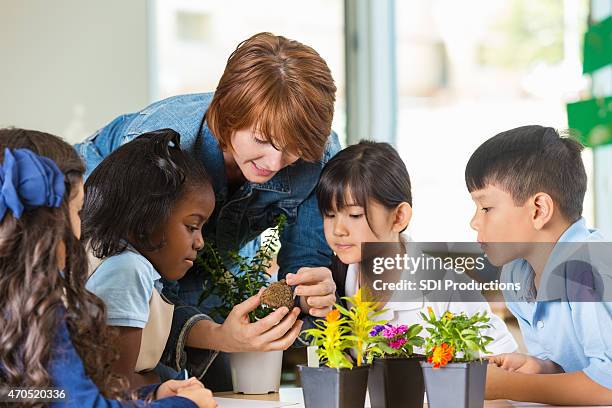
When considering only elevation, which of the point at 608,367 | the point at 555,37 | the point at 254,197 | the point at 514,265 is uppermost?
the point at 555,37

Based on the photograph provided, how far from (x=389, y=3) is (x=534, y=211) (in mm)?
1810

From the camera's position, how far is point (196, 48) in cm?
294

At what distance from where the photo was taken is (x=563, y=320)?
1.26 metres

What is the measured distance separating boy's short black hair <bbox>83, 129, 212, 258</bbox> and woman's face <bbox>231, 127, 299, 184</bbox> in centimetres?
10

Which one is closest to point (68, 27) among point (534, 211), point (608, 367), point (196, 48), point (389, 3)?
point (196, 48)

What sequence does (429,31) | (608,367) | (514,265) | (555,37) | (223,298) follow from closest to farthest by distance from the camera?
(608,367), (514,265), (223,298), (555,37), (429,31)

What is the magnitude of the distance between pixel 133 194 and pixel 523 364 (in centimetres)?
62

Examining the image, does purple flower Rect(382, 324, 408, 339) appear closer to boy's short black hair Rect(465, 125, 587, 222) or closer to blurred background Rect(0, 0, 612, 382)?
boy's short black hair Rect(465, 125, 587, 222)

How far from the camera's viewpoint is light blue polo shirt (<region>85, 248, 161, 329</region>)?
45.7 inches

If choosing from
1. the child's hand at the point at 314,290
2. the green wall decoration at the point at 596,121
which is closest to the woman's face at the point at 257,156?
the child's hand at the point at 314,290

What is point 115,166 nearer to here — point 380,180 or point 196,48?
point 380,180

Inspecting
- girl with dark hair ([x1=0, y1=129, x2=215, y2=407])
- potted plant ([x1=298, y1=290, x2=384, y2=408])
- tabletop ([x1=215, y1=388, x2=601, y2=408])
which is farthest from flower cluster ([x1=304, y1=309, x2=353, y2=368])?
girl with dark hair ([x1=0, y1=129, x2=215, y2=407])

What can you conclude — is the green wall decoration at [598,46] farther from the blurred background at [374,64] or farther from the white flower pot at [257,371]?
the white flower pot at [257,371]

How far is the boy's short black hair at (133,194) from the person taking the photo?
4.07 ft
